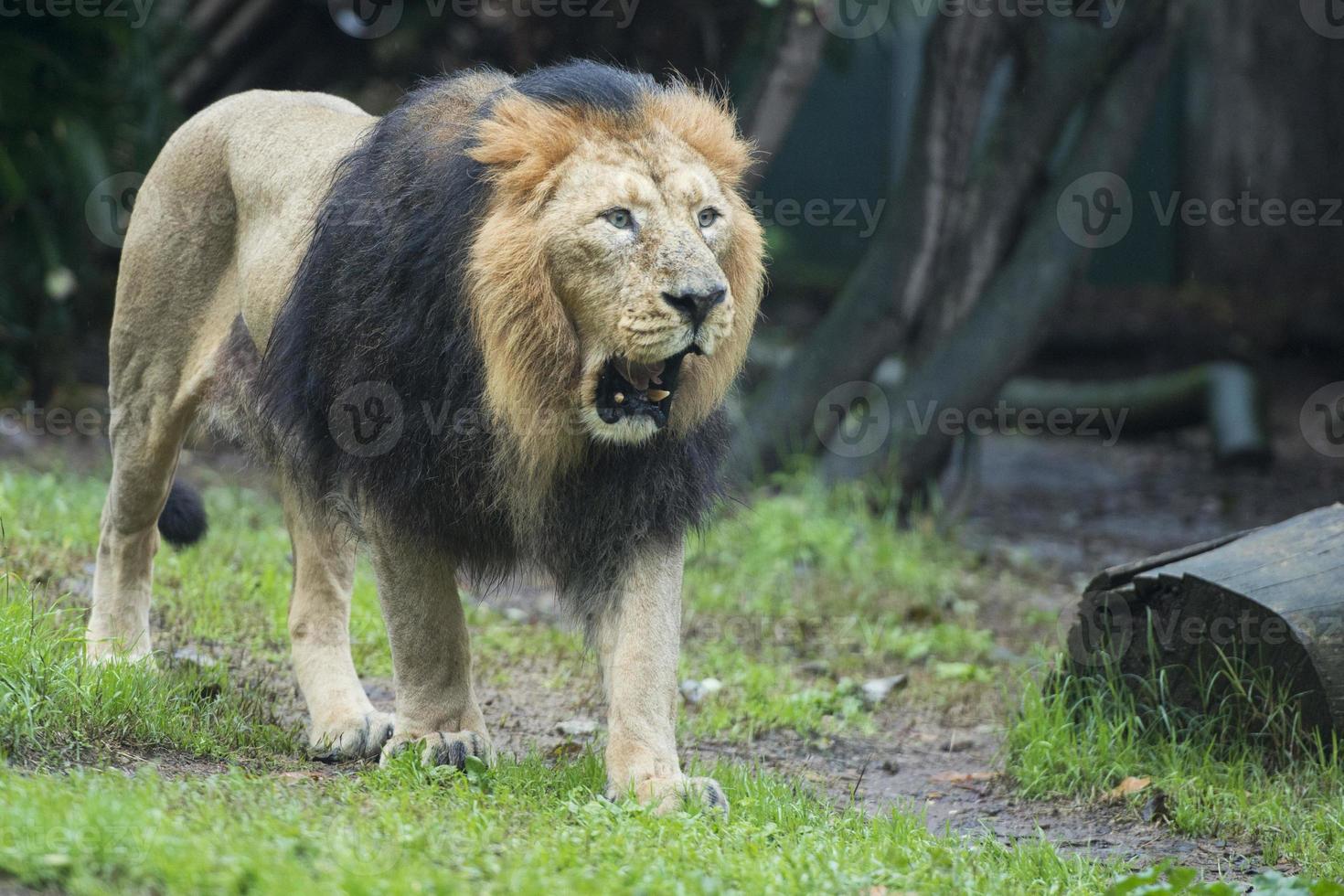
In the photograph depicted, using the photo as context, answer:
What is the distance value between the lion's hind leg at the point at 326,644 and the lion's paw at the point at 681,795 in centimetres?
85

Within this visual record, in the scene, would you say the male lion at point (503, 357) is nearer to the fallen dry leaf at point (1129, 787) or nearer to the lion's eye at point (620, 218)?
the lion's eye at point (620, 218)

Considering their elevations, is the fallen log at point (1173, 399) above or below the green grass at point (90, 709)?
above

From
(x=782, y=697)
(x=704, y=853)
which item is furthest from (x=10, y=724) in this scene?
(x=782, y=697)

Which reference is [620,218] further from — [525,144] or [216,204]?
[216,204]

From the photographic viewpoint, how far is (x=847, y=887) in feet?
9.58

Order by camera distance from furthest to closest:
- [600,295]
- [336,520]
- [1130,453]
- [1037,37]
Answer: [1130,453] < [1037,37] < [336,520] < [600,295]

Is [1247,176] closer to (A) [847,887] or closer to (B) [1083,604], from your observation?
(B) [1083,604]

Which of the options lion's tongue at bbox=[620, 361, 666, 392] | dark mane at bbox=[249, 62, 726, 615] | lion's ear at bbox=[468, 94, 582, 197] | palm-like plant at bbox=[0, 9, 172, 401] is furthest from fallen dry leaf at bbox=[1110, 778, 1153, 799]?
palm-like plant at bbox=[0, 9, 172, 401]

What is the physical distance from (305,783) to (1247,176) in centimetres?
1120

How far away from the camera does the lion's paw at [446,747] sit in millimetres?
3600

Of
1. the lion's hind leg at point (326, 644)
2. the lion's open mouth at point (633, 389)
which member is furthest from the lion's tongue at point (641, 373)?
the lion's hind leg at point (326, 644)

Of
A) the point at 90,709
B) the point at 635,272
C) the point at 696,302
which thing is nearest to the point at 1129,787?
the point at 696,302

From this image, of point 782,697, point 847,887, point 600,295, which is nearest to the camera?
point 847,887

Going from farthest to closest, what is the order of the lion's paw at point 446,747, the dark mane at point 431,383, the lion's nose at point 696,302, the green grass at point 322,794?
the lion's paw at point 446,747 → the dark mane at point 431,383 → the lion's nose at point 696,302 → the green grass at point 322,794
